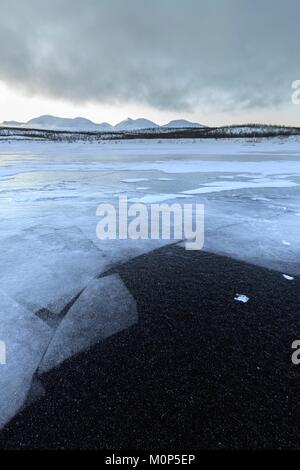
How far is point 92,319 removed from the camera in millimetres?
2465

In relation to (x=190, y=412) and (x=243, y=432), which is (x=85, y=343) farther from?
(x=243, y=432)

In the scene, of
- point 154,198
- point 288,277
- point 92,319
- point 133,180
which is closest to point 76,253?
point 92,319

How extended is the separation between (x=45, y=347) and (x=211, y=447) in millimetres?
1272

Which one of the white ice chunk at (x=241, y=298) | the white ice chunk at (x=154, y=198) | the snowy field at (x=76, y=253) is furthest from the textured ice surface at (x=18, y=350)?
the white ice chunk at (x=154, y=198)

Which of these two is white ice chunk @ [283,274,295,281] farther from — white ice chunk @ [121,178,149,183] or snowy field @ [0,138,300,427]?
white ice chunk @ [121,178,149,183]

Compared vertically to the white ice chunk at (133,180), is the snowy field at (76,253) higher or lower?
lower

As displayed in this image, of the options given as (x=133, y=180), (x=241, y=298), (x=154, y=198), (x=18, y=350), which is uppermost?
(x=133, y=180)

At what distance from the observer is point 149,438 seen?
1.51 m

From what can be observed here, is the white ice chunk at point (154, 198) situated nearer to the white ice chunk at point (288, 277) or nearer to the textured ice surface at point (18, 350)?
the white ice chunk at point (288, 277)

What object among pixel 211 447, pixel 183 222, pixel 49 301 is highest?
pixel 183 222

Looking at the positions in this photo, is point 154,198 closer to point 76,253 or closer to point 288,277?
point 76,253

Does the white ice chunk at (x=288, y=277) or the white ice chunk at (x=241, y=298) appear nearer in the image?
the white ice chunk at (x=241, y=298)

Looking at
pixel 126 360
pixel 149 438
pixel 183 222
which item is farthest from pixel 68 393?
pixel 183 222

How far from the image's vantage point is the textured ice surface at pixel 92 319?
213cm
